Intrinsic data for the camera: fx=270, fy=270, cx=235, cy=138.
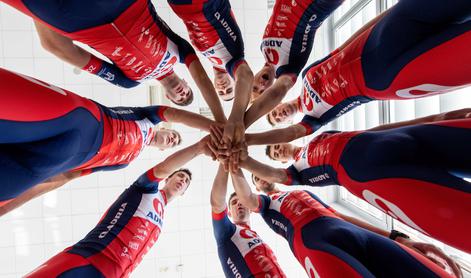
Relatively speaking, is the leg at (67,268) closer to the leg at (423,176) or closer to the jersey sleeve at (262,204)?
the jersey sleeve at (262,204)

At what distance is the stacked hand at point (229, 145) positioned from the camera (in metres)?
1.59

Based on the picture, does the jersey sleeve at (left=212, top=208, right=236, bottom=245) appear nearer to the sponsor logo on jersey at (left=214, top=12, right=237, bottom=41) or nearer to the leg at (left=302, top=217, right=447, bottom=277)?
the leg at (left=302, top=217, right=447, bottom=277)

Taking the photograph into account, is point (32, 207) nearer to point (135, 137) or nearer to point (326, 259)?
point (135, 137)

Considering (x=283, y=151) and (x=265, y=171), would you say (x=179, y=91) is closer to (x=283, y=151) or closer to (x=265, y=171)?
(x=265, y=171)

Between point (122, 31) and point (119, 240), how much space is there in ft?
3.49

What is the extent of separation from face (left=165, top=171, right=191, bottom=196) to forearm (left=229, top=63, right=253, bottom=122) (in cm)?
72

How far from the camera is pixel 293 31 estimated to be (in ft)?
5.28

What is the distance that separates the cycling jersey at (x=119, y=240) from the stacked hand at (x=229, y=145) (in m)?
0.44

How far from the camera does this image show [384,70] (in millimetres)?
1078

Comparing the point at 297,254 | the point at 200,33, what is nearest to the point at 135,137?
the point at 200,33

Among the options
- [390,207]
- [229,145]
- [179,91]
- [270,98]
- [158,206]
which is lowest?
[158,206]

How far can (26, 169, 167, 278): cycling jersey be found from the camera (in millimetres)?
1214

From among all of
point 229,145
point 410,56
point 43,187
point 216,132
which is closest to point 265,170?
point 229,145

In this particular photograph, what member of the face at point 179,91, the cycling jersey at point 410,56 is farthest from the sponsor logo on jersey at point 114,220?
the cycling jersey at point 410,56
